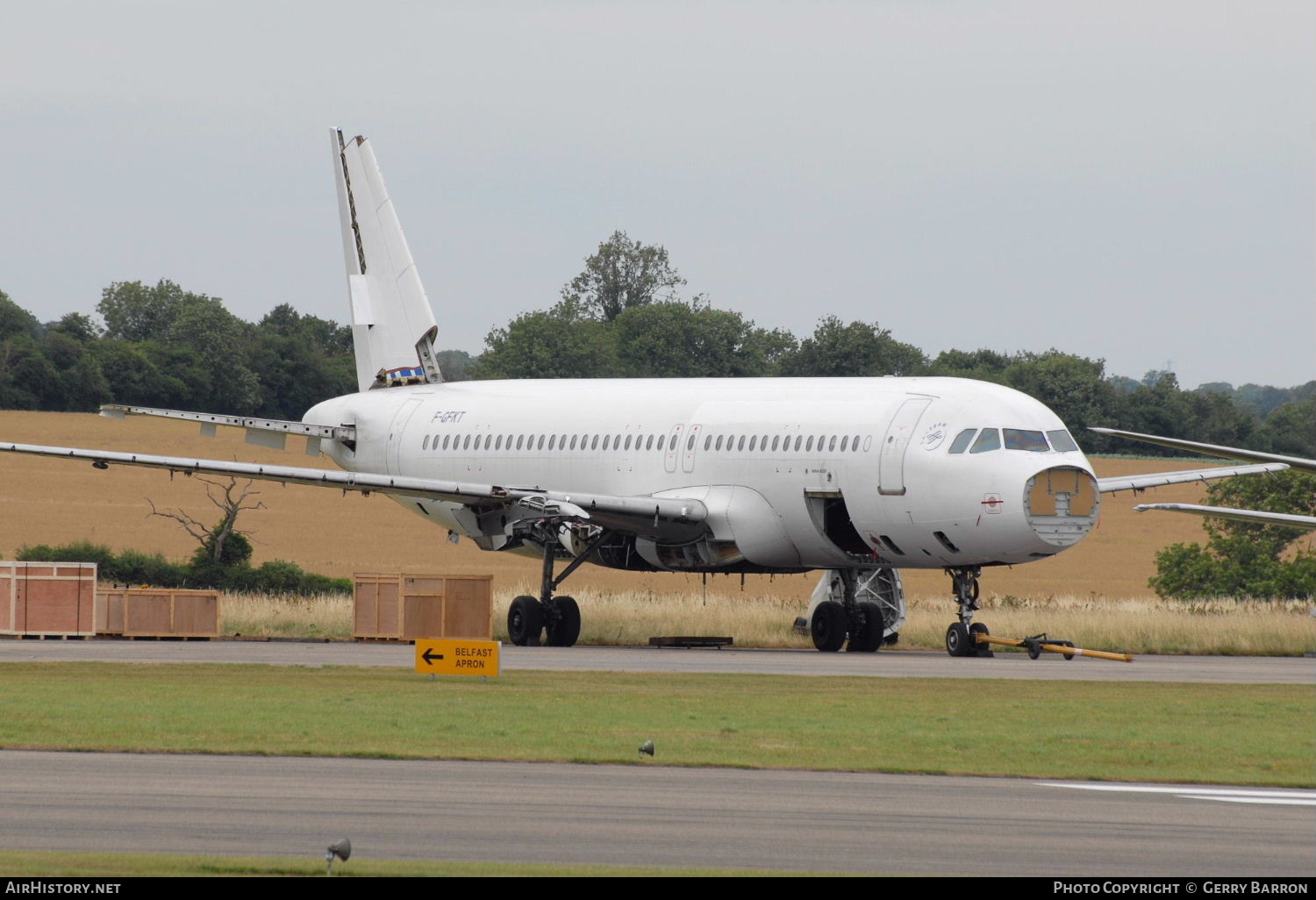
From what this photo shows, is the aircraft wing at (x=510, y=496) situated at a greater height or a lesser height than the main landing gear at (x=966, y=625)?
greater

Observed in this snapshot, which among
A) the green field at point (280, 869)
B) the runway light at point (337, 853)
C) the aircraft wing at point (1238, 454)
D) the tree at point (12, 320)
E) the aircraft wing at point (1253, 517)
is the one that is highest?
the tree at point (12, 320)

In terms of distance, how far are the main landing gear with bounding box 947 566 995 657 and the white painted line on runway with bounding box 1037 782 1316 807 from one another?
18030 millimetres

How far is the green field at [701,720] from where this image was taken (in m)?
19.4

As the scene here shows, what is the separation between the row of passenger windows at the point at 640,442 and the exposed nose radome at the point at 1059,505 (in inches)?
134

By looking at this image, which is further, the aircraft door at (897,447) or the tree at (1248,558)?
the tree at (1248,558)

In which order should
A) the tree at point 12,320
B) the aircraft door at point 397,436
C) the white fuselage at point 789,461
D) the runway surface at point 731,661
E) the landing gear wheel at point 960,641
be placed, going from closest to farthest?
the runway surface at point 731,661
the white fuselage at point 789,461
the landing gear wheel at point 960,641
the aircraft door at point 397,436
the tree at point 12,320

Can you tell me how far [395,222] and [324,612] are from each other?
9.59 metres

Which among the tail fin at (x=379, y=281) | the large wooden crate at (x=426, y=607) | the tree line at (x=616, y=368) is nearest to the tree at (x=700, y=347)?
the tree line at (x=616, y=368)

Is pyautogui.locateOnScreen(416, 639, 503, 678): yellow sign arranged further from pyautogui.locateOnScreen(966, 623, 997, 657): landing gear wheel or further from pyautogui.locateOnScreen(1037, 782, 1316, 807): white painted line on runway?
pyautogui.locateOnScreen(1037, 782, 1316, 807): white painted line on runway

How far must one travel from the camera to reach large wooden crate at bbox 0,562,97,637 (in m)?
40.0

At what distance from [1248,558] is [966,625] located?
26842 mm

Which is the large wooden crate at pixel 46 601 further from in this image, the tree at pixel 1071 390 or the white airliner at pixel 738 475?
the tree at pixel 1071 390

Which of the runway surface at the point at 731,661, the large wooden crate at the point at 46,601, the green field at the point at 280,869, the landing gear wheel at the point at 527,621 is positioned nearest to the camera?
the green field at the point at 280,869
